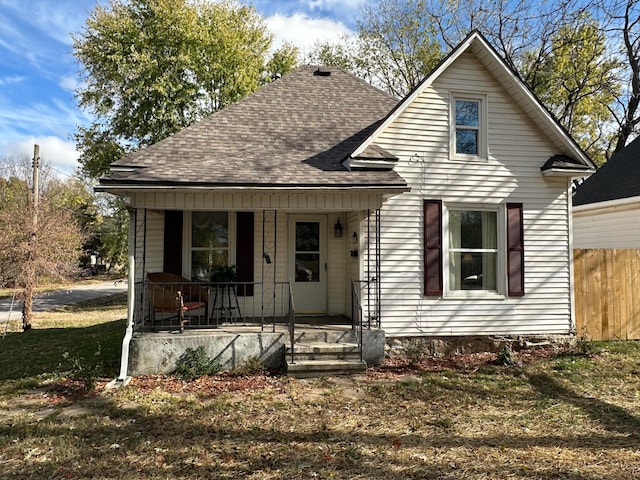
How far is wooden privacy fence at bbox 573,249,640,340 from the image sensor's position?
907 centimetres

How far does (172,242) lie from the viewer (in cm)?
877

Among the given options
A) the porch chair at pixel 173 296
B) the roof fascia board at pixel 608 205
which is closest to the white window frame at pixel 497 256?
the porch chair at pixel 173 296

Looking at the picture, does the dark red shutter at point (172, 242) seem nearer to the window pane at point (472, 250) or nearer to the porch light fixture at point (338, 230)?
the porch light fixture at point (338, 230)

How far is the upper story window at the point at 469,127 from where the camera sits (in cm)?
864

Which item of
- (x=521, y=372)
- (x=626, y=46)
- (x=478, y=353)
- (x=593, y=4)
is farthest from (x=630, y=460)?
(x=626, y=46)

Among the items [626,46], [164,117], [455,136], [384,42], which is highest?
[384,42]

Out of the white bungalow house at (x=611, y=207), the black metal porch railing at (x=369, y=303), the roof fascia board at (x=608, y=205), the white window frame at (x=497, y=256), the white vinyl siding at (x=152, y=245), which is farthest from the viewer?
the white bungalow house at (x=611, y=207)

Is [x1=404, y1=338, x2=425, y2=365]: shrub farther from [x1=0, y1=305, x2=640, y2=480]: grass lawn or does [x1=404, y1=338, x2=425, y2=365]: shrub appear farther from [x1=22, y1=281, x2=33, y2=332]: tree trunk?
[x1=22, y1=281, x2=33, y2=332]: tree trunk

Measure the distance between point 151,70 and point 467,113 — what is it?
1377cm

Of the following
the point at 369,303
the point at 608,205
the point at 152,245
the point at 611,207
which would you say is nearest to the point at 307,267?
the point at 369,303

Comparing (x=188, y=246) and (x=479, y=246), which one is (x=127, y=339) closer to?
(x=188, y=246)

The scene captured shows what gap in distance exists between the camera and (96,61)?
17.5 m

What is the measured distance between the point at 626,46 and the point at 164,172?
17.6 meters

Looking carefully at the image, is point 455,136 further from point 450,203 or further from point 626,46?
point 626,46
